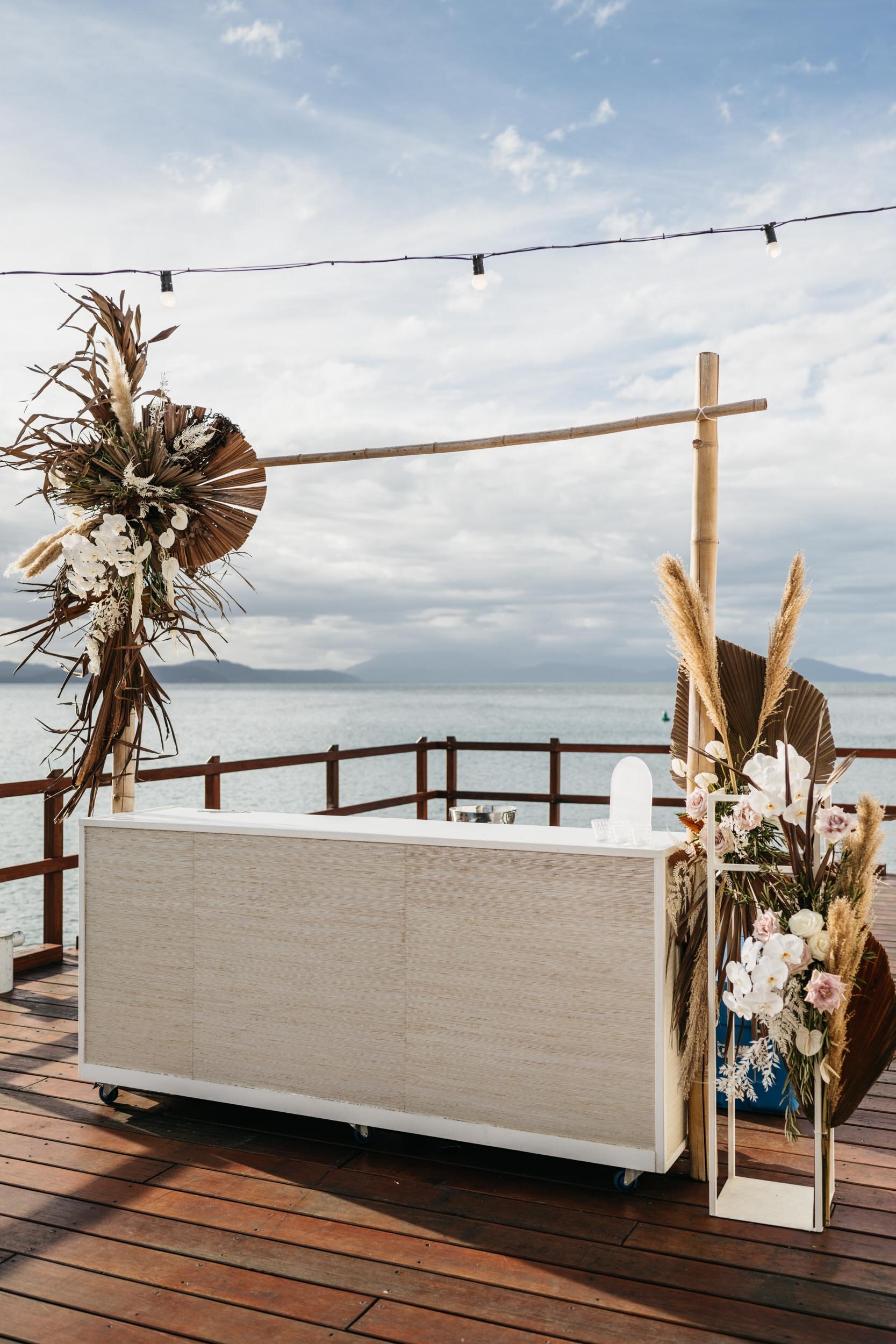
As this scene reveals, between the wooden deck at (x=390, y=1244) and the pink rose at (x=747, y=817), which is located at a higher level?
the pink rose at (x=747, y=817)

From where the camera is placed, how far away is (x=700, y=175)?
5.71 meters

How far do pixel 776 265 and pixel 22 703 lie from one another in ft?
174

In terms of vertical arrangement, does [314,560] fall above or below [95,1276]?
above

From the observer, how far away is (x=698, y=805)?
7.81 feet

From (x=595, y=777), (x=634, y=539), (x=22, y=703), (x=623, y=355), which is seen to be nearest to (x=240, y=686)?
(x=22, y=703)

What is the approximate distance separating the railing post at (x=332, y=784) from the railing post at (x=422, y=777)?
60cm

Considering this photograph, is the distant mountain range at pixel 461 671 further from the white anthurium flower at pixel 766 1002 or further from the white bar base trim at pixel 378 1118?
the white anthurium flower at pixel 766 1002

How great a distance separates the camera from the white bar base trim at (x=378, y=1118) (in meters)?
2.34

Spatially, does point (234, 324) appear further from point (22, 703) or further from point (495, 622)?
point (22, 703)

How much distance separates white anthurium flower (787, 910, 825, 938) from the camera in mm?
2133

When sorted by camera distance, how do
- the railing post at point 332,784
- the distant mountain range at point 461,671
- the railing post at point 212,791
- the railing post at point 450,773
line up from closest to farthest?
the railing post at point 212,791
the railing post at point 332,784
the railing post at point 450,773
the distant mountain range at point 461,671

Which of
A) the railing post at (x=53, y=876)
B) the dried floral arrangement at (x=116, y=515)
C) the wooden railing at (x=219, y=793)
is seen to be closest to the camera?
the dried floral arrangement at (x=116, y=515)

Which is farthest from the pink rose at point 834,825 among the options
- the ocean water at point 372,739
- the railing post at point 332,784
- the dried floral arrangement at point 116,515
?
the ocean water at point 372,739

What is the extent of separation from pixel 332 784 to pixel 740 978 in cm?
359
